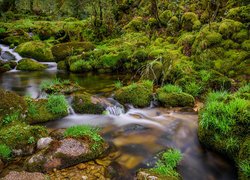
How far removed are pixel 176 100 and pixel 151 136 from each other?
2.04 m

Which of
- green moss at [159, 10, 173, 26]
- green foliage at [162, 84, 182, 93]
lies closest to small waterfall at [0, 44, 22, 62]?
green moss at [159, 10, 173, 26]

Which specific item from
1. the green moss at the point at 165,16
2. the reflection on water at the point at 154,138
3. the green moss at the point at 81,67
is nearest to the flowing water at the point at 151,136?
the reflection on water at the point at 154,138

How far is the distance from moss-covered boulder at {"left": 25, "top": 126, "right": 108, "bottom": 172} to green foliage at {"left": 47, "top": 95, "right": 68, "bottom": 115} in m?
1.43

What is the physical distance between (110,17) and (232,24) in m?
8.79

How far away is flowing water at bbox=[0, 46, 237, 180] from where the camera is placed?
4.94 meters

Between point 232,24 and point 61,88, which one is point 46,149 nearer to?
point 61,88

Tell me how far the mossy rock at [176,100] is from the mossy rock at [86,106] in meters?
1.84

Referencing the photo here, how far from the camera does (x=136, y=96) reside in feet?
25.9

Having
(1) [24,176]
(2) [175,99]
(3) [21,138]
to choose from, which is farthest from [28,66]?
(1) [24,176]

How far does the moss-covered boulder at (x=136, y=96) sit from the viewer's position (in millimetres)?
7789

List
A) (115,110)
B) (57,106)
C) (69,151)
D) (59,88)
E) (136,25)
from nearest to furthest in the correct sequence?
(69,151) → (57,106) → (115,110) → (59,88) → (136,25)

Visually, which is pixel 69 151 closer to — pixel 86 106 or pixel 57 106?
pixel 57 106

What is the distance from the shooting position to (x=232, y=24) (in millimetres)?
10352

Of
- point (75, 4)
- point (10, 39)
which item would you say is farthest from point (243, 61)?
point (75, 4)
